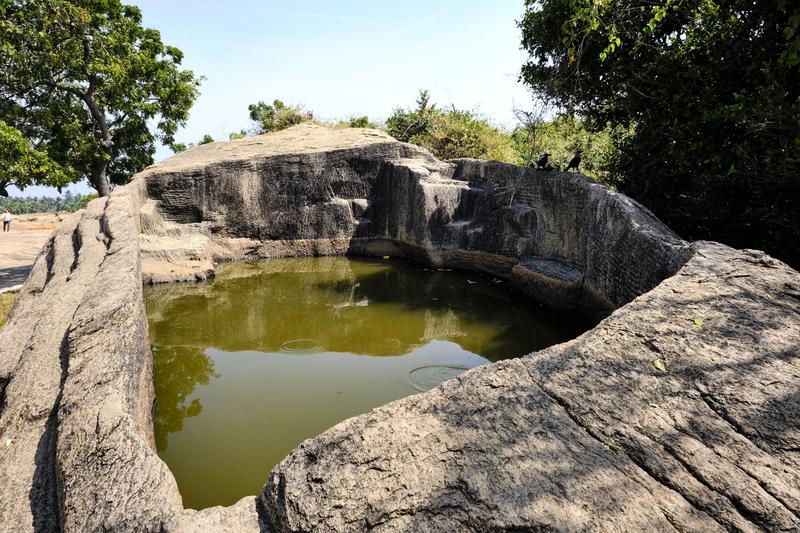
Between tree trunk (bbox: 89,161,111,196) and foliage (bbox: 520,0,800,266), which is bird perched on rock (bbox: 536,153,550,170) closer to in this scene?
foliage (bbox: 520,0,800,266)

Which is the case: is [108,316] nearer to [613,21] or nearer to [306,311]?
[306,311]

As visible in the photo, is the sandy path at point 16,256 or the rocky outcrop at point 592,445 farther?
the sandy path at point 16,256

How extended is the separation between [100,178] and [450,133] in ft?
31.5

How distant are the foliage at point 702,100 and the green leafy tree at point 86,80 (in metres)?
8.60

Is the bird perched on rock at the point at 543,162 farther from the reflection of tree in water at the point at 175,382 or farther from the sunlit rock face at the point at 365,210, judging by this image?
the reflection of tree in water at the point at 175,382

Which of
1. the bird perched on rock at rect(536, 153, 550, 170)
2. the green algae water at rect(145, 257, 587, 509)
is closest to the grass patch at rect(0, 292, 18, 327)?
the green algae water at rect(145, 257, 587, 509)

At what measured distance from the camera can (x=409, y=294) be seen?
302 inches

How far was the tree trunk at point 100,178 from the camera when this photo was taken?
38.1 feet

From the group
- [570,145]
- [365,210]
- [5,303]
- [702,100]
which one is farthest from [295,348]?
[570,145]

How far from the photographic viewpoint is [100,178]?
11719mm

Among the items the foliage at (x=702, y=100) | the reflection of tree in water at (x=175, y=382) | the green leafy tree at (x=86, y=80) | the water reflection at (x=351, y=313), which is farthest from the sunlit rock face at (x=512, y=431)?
the green leafy tree at (x=86, y=80)

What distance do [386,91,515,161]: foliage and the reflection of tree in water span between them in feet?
36.3

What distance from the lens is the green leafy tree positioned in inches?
371

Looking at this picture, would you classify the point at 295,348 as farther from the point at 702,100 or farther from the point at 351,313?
the point at 702,100
